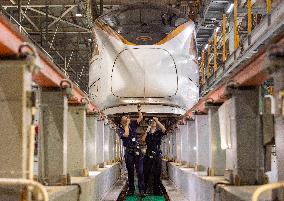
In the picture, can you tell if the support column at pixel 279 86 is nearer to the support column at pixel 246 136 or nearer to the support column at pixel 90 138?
the support column at pixel 246 136

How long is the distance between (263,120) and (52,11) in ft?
47.1

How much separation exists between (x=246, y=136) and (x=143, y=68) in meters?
6.09

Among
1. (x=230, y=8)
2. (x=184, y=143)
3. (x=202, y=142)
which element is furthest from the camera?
(x=230, y=8)

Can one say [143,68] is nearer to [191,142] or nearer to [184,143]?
[184,143]

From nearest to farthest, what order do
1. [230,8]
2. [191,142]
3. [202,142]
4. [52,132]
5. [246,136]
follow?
[246,136]
[52,132]
[202,142]
[191,142]
[230,8]

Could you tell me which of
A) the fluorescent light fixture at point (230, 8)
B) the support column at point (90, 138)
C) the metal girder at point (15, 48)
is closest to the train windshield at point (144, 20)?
the fluorescent light fixture at point (230, 8)

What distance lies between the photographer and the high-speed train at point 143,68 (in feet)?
37.3

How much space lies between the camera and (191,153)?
9.95 m

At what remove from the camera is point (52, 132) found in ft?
A: 19.1

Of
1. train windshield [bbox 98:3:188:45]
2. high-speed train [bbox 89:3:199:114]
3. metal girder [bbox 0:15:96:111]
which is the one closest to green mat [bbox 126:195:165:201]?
high-speed train [bbox 89:3:199:114]

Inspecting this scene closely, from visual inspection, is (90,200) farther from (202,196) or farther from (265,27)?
(265,27)

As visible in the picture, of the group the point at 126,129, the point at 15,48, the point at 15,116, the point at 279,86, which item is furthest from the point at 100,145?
the point at 279,86

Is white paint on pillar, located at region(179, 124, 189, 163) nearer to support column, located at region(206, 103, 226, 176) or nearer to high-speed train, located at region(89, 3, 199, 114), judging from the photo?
high-speed train, located at region(89, 3, 199, 114)

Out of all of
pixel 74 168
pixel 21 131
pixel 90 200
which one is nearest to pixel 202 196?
pixel 90 200
